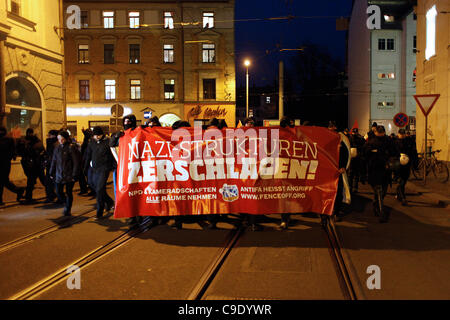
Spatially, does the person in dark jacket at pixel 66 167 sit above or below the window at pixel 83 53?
below

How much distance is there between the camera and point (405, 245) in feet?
21.7

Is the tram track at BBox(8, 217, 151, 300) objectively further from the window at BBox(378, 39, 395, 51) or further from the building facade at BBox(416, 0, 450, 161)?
the window at BBox(378, 39, 395, 51)

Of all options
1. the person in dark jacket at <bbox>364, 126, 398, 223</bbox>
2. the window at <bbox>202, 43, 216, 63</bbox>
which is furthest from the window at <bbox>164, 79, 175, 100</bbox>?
the person in dark jacket at <bbox>364, 126, 398, 223</bbox>

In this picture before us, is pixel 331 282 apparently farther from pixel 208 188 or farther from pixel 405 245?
pixel 208 188

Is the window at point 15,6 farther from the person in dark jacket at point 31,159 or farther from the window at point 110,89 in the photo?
the window at point 110,89

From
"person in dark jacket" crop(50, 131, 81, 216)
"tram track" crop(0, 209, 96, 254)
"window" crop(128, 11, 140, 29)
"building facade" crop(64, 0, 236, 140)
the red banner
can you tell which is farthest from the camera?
"building facade" crop(64, 0, 236, 140)

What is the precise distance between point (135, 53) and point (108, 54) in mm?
2493

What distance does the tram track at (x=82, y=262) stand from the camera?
457 centimetres

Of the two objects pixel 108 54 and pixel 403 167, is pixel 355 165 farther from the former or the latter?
pixel 108 54

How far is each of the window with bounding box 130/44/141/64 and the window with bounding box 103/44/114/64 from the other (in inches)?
69.2

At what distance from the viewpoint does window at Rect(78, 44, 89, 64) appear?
41.0m

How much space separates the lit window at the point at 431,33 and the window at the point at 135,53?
2552cm

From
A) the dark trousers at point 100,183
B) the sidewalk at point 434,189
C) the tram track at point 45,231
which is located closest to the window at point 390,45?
the sidewalk at point 434,189

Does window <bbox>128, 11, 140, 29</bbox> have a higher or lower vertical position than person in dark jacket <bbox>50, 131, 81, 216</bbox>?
higher
